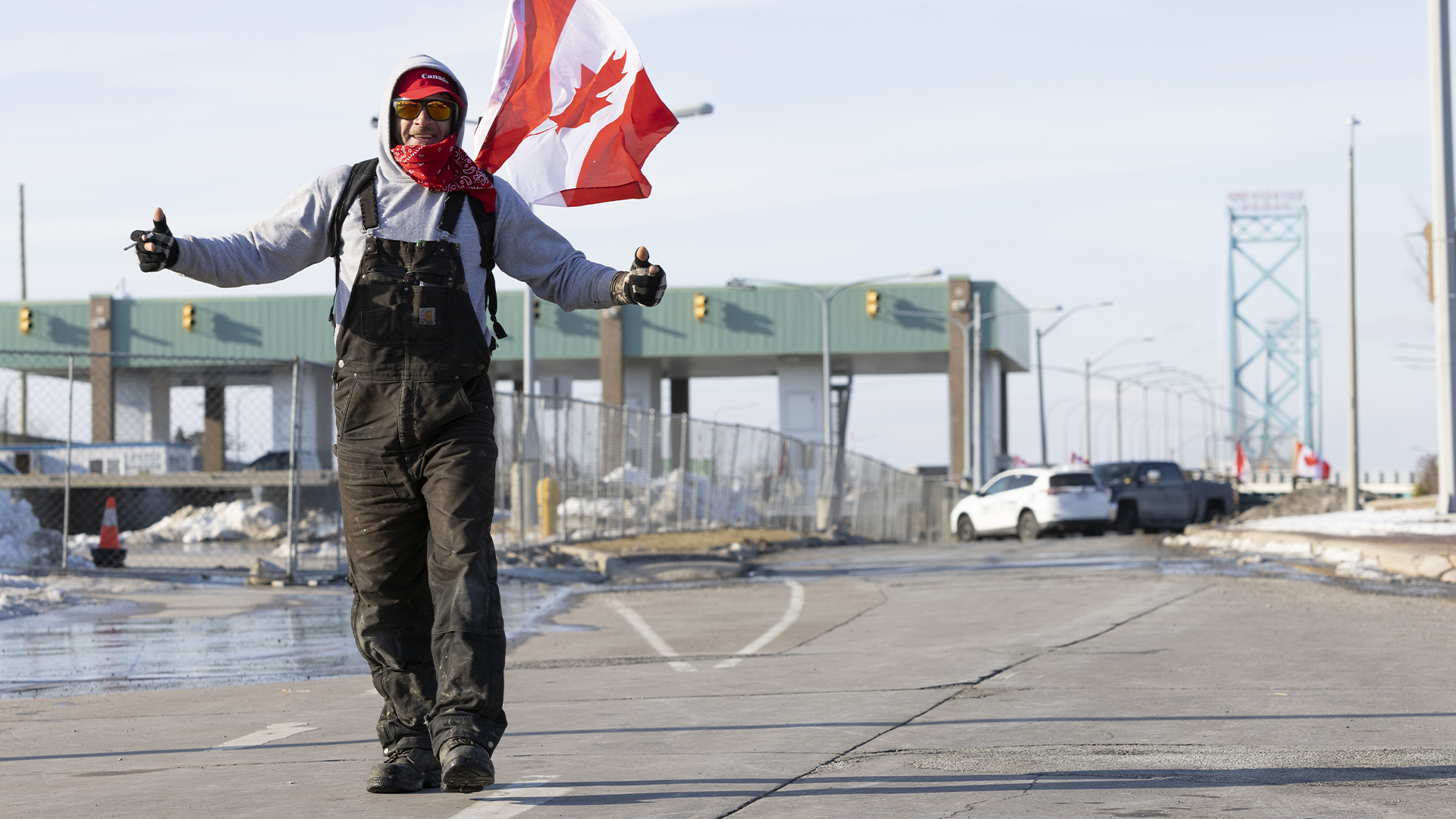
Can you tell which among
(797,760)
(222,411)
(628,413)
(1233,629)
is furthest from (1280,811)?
(222,411)

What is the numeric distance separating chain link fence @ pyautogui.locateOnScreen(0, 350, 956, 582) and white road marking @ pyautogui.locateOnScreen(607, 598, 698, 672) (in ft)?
12.5

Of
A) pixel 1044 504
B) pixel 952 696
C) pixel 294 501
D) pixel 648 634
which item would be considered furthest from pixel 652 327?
pixel 952 696

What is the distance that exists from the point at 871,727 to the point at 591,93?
268 cm

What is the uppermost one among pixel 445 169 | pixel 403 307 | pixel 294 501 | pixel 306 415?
pixel 306 415

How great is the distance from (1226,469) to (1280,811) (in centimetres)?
9787

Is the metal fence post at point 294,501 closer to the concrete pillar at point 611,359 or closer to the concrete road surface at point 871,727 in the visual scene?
the concrete road surface at point 871,727

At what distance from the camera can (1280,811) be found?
4.39m

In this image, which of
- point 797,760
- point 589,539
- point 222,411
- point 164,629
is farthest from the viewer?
point 222,411

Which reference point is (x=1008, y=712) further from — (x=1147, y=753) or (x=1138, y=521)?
(x=1138, y=521)

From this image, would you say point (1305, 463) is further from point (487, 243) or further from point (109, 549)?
point (487, 243)

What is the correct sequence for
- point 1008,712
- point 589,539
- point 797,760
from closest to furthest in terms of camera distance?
point 797,760, point 1008,712, point 589,539

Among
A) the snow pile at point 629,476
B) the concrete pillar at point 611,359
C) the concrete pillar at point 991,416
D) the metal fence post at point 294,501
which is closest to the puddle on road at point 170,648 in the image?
the metal fence post at point 294,501

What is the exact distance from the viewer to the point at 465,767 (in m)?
4.35

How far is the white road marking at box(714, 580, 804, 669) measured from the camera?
883 cm
